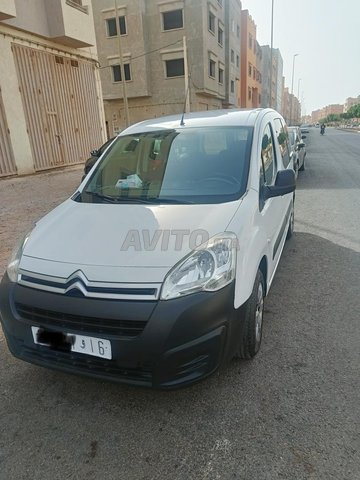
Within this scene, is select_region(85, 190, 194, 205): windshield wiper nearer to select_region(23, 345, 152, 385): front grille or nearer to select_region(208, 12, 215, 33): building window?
select_region(23, 345, 152, 385): front grille

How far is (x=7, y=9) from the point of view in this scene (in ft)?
30.2

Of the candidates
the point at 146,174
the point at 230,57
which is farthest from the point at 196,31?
the point at 146,174

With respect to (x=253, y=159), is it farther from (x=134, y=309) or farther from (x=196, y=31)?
(x=196, y=31)

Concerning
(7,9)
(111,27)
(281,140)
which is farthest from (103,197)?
(111,27)

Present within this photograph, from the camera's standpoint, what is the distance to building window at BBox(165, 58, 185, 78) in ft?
83.1

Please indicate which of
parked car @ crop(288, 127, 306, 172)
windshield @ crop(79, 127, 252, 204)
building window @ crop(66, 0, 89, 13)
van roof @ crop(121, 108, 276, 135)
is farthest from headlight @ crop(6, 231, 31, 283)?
building window @ crop(66, 0, 89, 13)

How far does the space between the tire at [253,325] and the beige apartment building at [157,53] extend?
2335cm

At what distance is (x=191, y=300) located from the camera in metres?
1.87

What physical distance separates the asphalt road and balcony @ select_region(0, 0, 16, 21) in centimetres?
963

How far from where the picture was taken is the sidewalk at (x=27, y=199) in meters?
5.80

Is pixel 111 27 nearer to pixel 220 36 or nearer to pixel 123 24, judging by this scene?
pixel 123 24

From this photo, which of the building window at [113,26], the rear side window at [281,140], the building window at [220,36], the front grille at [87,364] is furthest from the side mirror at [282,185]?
the building window at [220,36]

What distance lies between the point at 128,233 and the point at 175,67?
26.4m

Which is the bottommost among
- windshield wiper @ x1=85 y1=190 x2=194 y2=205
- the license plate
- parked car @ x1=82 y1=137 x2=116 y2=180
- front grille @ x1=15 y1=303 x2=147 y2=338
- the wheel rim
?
the wheel rim
